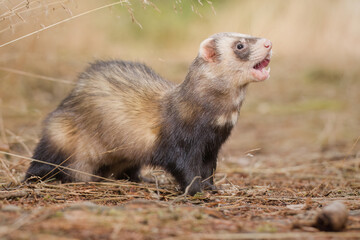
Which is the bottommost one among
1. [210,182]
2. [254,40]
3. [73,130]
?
[210,182]

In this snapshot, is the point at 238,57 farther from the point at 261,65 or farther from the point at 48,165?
the point at 48,165

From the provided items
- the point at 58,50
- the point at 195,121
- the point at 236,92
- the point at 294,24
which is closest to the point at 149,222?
the point at 195,121

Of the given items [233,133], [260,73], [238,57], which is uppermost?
[238,57]

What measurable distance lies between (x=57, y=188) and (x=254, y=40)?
2.19 metres

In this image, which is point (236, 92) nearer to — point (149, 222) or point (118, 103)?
point (118, 103)

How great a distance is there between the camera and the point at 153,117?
4094 mm

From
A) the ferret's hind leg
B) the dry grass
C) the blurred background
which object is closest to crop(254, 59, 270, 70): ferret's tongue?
the dry grass

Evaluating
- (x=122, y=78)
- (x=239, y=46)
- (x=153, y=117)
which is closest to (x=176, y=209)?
(x=153, y=117)

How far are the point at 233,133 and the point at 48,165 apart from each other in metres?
4.52

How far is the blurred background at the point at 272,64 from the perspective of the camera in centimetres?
732

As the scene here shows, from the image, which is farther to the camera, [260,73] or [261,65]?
[261,65]

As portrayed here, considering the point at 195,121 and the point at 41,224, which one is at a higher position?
the point at 195,121

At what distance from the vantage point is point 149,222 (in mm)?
2473

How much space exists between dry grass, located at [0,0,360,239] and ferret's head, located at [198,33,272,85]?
0.43m
